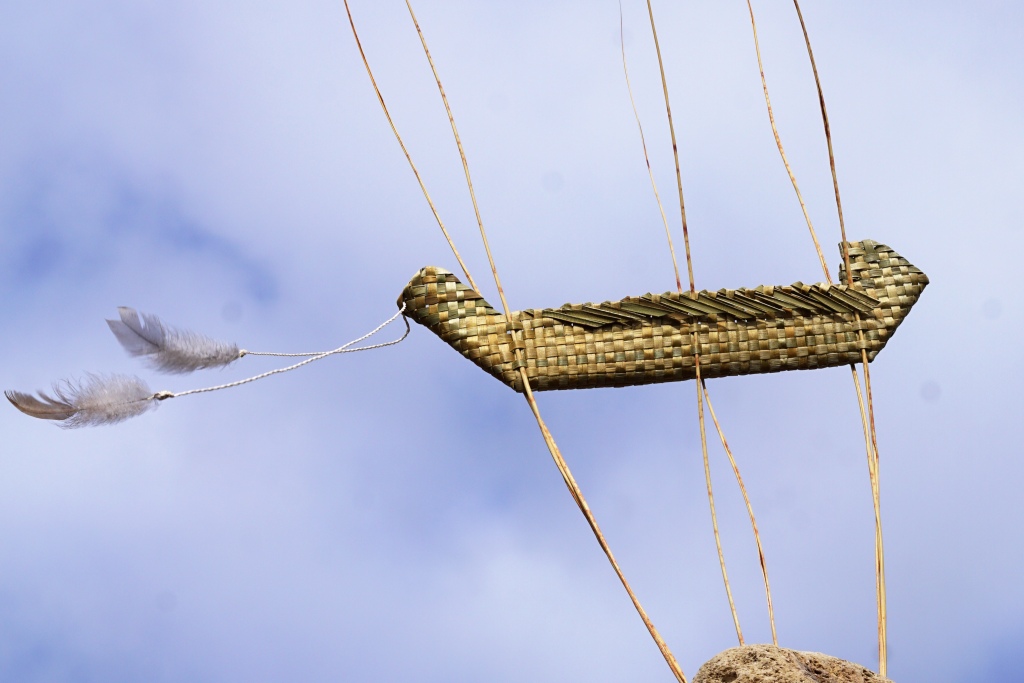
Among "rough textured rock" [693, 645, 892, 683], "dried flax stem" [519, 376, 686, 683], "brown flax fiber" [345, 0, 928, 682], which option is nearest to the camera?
"rough textured rock" [693, 645, 892, 683]

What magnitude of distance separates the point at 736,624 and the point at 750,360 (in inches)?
22.1

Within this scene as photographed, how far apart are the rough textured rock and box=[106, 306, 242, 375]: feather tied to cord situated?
46.4 inches

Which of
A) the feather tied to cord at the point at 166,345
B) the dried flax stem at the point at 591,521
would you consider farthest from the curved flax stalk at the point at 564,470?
the feather tied to cord at the point at 166,345

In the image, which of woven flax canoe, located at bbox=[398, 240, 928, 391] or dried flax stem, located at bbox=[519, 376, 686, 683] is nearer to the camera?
dried flax stem, located at bbox=[519, 376, 686, 683]

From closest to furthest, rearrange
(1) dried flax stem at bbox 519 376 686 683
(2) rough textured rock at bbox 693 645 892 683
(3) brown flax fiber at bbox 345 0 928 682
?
(2) rough textured rock at bbox 693 645 892 683
(1) dried flax stem at bbox 519 376 686 683
(3) brown flax fiber at bbox 345 0 928 682

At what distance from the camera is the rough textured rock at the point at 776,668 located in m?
2.26

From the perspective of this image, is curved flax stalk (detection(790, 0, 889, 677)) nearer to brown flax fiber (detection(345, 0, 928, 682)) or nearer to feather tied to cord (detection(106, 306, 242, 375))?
brown flax fiber (detection(345, 0, 928, 682))

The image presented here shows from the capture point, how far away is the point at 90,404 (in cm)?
252

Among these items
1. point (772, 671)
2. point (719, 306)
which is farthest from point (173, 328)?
point (772, 671)

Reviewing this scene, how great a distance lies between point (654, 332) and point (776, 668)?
76 centimetres

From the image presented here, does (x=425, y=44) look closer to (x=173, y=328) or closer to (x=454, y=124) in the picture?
(x=454, y=124)

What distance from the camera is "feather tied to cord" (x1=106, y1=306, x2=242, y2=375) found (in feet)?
8.26

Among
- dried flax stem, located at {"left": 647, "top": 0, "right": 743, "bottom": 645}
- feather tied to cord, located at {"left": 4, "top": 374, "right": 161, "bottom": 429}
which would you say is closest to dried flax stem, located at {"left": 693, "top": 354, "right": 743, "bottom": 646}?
dried flax stem, located at {"left": 647, "top": 0, "right": 743, "bottom": 645}

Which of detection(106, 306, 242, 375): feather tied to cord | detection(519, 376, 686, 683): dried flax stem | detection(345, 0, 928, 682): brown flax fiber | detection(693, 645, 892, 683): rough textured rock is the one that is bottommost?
detection(693, 645, 892, 683): rough textured rock
